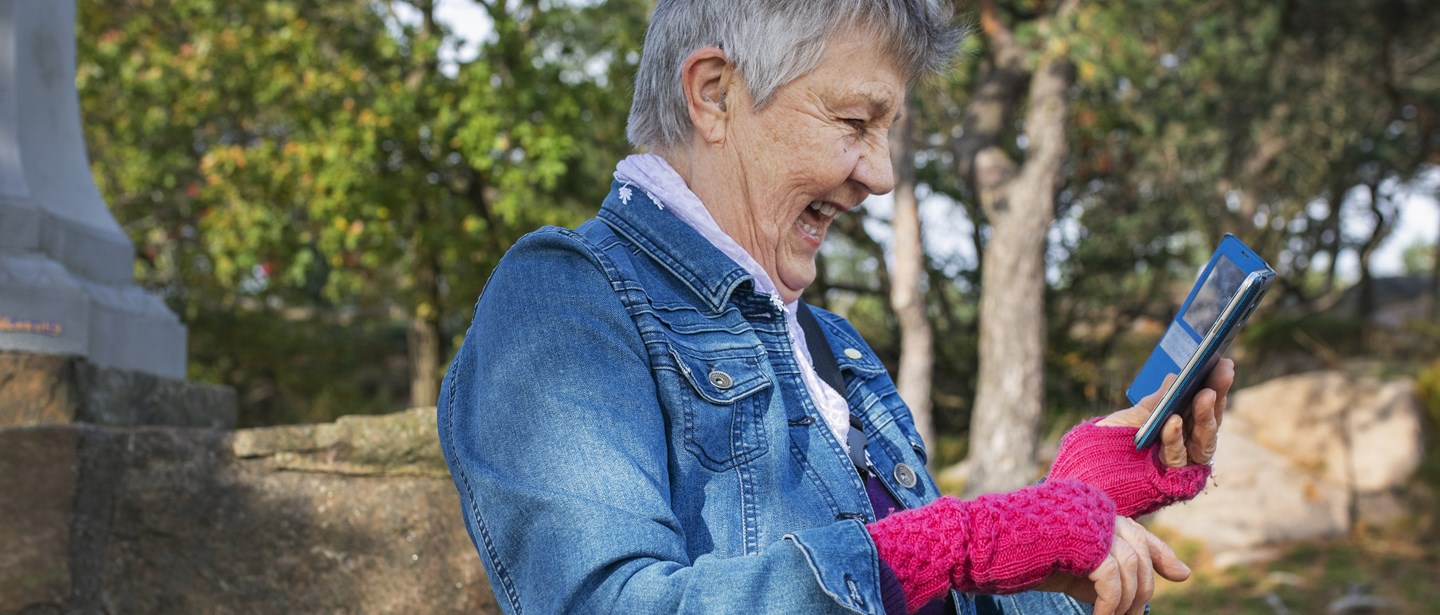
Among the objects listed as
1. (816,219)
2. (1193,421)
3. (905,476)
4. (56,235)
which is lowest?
(56,235)

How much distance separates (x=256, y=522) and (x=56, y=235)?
1072 mm

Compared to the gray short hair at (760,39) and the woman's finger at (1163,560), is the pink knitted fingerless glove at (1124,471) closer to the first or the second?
the woman's finger at (1163,560)

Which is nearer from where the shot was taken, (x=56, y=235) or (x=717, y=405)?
(x=717, y=405)

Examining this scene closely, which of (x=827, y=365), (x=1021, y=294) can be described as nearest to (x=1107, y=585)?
(x=827, y=365)

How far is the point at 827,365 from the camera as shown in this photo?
6.45ft

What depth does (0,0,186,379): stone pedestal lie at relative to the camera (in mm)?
2932

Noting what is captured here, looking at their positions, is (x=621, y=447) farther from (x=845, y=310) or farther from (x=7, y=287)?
(x=845, y=310)

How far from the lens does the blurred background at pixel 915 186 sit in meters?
9.07

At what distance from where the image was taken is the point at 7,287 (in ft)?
9.45

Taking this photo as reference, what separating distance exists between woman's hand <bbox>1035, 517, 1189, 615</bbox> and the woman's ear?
75 centimetres

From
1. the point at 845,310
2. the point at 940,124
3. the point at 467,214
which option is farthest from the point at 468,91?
the point at 940,124

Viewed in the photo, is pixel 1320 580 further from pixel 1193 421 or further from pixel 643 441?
pixel 643 441

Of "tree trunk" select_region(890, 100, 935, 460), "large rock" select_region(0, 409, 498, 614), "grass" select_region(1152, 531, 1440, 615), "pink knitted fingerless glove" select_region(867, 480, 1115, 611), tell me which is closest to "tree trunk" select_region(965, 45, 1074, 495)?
"tree trunk" select_region(890, 100, 935, 460)

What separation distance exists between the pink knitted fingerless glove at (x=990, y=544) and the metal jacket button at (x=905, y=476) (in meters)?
0.49
